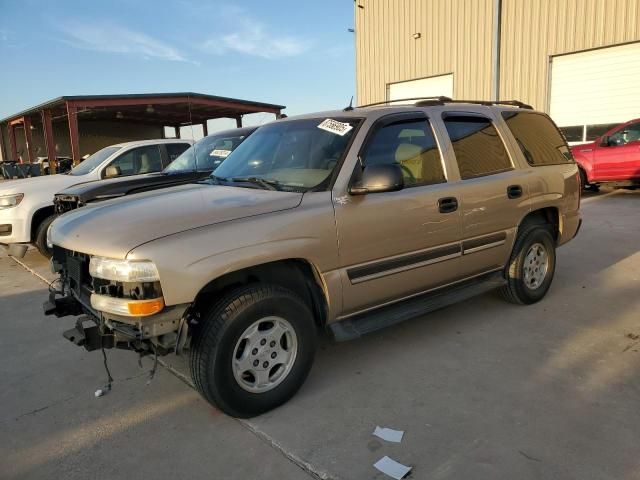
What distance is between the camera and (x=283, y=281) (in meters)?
3.13

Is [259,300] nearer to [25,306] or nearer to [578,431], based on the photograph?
[578,431]

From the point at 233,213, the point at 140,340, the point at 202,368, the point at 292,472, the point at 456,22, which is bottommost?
the point at 292,472

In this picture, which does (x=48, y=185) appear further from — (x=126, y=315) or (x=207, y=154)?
(x=126, y=315)

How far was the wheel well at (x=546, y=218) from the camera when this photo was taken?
468 cm

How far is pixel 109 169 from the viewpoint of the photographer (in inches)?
301

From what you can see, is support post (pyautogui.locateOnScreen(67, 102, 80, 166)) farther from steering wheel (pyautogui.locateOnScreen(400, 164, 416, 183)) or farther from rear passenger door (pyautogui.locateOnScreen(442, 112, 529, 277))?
steering wheel (pyautogui.locateOnScreen(400, 164, 416, 183))

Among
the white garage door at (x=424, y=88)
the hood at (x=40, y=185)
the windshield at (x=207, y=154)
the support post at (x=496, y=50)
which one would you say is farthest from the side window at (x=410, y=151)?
the white garage door at (x=424, y=88)

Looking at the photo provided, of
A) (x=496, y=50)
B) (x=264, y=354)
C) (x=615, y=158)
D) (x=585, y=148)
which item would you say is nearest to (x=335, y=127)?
(x=264, y=354)

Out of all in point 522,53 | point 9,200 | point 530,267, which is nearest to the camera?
point 530,267

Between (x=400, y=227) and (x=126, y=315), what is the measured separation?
1.86 meters

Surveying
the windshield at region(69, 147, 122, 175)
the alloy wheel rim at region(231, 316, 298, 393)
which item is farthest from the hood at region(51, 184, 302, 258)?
the windshield at region(69, 147, 122, 175)

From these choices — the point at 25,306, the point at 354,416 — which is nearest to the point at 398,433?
the point at 354,416

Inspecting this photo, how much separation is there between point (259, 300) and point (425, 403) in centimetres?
122

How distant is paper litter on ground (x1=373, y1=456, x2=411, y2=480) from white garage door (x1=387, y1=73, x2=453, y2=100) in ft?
51.6
